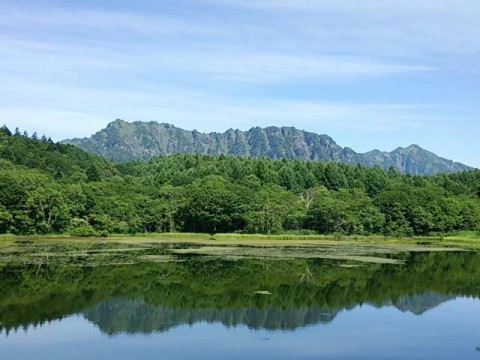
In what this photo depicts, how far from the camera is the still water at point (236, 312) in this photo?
21391 millimetres

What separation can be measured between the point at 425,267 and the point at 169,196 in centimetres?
6345

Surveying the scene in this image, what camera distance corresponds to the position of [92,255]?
51438 mm

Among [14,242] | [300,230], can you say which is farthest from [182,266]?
[300,230]

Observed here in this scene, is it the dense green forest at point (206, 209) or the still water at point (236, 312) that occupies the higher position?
the dense green forest at point (206, 209)

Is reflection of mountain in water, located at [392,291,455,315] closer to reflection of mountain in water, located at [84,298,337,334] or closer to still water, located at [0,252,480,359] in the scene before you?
still water, located at [0,252,480,359]

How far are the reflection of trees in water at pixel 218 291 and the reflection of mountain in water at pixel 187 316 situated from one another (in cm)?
5

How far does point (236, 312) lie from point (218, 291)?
617 centimetres

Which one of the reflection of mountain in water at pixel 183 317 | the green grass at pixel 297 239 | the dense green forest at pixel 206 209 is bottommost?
the reflection of mountain in water at pixel 183 317

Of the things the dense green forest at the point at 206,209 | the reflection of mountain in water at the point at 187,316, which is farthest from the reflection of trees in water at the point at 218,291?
the dense green forest at the point at 206,209

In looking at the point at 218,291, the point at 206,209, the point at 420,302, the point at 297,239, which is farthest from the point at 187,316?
the point at 206,209

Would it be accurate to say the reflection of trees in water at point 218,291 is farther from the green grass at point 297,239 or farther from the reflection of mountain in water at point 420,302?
the green grass at point 297,239

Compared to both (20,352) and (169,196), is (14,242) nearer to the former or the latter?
(169,196)

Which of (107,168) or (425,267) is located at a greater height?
(107,168)

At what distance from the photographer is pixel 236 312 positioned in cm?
2800
